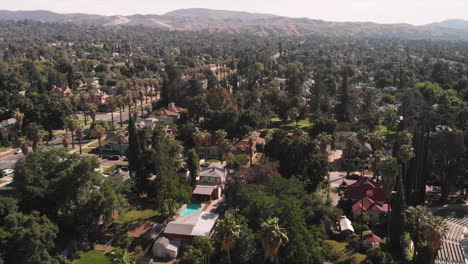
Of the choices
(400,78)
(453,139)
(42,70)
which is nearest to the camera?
(453,139)

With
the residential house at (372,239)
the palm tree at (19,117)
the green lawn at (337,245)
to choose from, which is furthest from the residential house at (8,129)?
the residential house at (372,239)

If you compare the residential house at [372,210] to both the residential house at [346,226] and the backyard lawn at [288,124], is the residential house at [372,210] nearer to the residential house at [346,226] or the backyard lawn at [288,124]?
the residential house at [346,226]

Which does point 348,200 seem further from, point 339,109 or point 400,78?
point 400,78

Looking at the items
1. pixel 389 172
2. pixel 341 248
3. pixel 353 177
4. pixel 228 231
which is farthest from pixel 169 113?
pixel 228 231

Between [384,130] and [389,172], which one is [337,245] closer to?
[389,172]

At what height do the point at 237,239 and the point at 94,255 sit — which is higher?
the point at 237,239

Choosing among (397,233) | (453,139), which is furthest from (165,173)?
(453,139)

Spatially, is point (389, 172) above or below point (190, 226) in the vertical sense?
above
